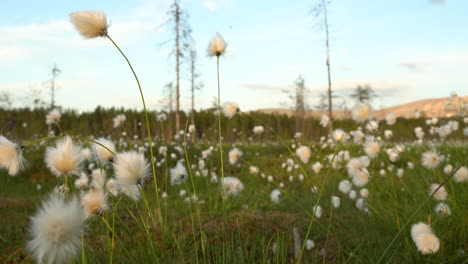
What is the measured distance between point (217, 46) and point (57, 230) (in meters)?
1.31

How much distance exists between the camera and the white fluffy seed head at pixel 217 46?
2.04 m

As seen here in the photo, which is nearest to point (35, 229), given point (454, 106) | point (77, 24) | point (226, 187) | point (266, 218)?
point (77, 24)

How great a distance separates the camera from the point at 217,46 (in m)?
2.04

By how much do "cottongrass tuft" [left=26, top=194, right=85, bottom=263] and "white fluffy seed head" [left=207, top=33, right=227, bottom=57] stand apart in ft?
3.95

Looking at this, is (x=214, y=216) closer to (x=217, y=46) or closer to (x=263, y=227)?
(x=263, y=227)

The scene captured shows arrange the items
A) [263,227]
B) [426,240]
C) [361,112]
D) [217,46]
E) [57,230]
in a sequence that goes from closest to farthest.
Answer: [57,230] < [426,240] < [217,46] < [263,227] < [361,112]

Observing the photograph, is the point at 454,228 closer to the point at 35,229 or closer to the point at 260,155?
the point at 35,229

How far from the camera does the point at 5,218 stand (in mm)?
4395

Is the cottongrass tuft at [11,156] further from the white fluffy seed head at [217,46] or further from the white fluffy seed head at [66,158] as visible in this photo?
the white fluffy seed head at [217,46]

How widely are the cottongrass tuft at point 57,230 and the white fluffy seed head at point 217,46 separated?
1204 millimetres

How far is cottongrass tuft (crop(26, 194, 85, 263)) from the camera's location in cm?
104

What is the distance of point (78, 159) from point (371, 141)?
2.79m

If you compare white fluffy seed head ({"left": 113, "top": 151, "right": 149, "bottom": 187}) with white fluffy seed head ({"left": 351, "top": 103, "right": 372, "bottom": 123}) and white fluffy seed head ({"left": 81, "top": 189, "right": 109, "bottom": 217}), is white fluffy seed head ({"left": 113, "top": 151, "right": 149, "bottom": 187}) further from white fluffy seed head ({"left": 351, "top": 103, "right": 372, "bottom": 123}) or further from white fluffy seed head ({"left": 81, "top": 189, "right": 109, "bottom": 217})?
white fluffy seed head ({"left": 351, "top": 103, "right": 372, "bottom": 123})

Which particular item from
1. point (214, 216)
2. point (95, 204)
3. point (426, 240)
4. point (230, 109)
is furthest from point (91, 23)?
point (214, 216)
